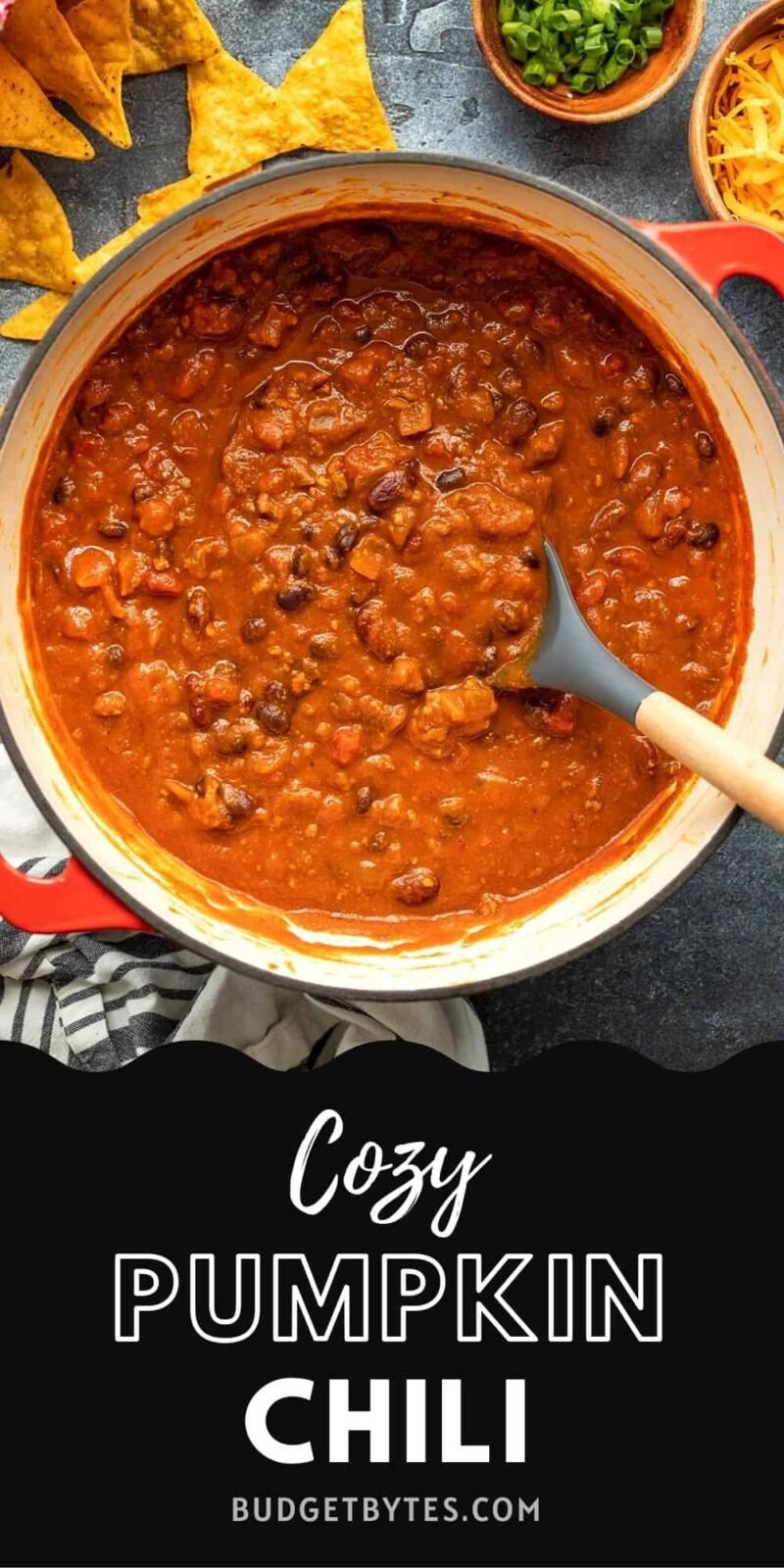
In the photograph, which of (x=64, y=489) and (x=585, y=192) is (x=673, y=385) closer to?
(x=585, y=192)

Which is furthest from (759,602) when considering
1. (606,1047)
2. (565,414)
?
(606,1047)

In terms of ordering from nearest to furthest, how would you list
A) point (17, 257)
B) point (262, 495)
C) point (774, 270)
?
point (774, 270), point (262, 495), point (17, 257)

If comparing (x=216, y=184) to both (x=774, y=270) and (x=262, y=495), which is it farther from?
(x=774, y=270)

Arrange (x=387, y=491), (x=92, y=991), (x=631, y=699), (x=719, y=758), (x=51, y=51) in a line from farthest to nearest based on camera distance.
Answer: (x=92, y=991) → (x=51, y=51) → (x=387, y=491) → (x=631, y=699) → (x=719, y=758)

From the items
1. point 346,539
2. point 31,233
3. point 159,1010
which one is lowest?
point 159,1010

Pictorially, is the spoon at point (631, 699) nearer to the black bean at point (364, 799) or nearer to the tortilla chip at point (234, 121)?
the black bean at point (364, 799)

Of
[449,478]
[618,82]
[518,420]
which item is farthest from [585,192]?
[449,478]

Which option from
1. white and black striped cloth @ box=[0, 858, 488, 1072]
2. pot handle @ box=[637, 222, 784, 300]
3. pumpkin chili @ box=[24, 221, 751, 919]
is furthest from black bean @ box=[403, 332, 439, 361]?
white and black striped cloth @ box=[0, 858, 488, 1072]
